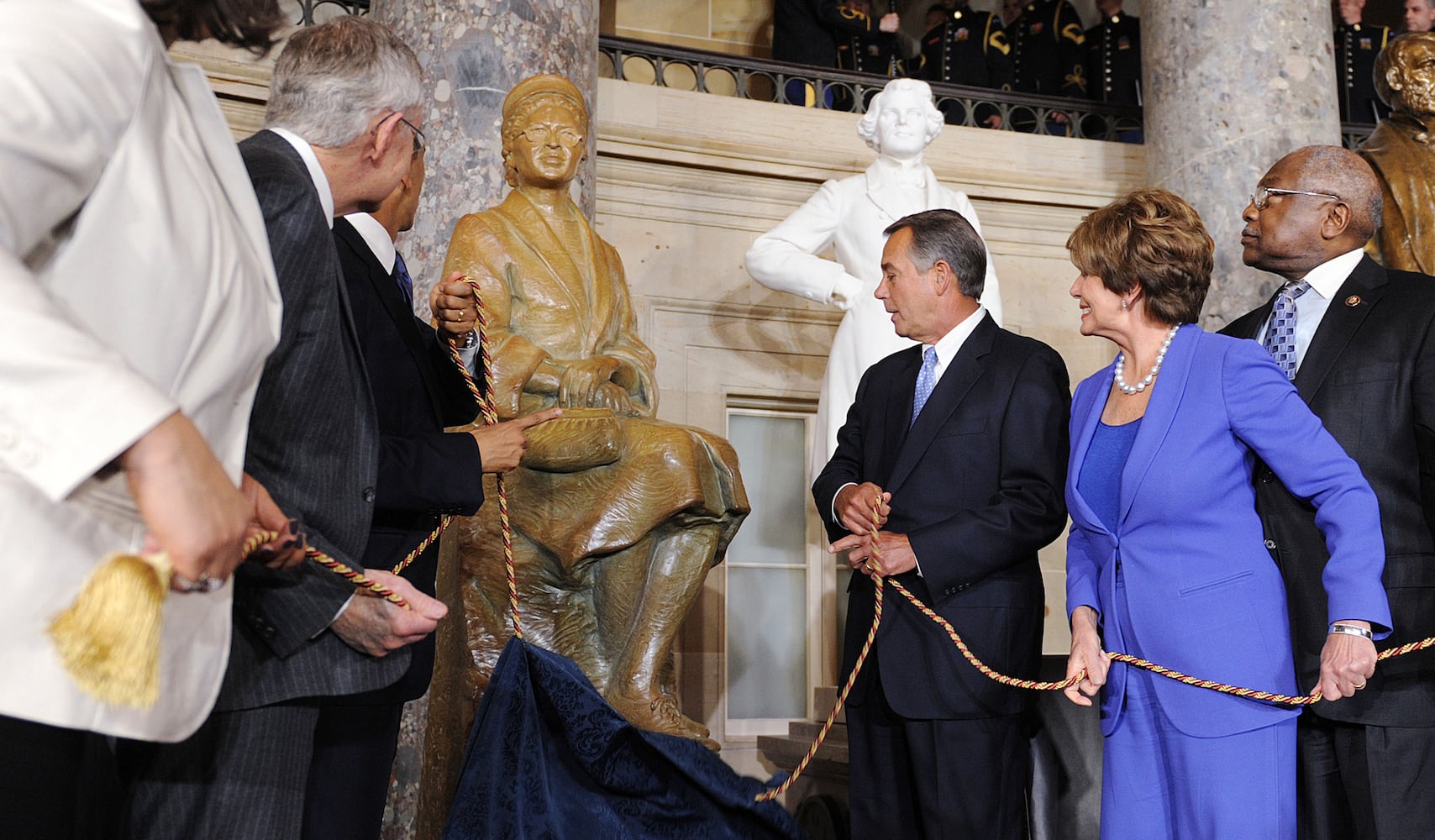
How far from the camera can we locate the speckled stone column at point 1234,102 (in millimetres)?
6258

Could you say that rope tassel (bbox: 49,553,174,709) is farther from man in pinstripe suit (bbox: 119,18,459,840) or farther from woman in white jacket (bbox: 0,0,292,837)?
man in pinstripe suit (bbox: 119,18,459,840)

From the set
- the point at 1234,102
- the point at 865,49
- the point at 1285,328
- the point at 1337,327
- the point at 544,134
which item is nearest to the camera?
the point at 1337,327

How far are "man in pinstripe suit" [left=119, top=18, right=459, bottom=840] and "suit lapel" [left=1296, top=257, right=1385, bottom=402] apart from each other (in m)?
2.14

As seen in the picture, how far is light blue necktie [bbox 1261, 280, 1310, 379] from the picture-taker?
3230mm

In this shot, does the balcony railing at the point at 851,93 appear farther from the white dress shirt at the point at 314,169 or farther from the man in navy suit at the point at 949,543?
the white dress shirt at the point at 314,169

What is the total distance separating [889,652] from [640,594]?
0.88m

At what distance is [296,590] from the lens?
180cm

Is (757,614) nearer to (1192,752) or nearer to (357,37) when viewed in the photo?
(1192,752)

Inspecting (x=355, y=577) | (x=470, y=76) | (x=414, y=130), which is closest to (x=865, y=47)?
(x=470, y=76)

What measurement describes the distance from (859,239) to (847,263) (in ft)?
0.48

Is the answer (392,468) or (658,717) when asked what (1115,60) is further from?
(392,468)

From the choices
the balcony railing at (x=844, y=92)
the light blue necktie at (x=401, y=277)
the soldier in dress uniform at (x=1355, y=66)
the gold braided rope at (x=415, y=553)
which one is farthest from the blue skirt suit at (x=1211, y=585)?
the soldier in dress uniform at (x=1355, y=66)

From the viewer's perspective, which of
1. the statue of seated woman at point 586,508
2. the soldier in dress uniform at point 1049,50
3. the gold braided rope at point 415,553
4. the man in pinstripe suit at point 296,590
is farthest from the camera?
the soldier in dress uniform at point 1049,50

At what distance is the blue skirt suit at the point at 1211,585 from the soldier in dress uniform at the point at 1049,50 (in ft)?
20.3
